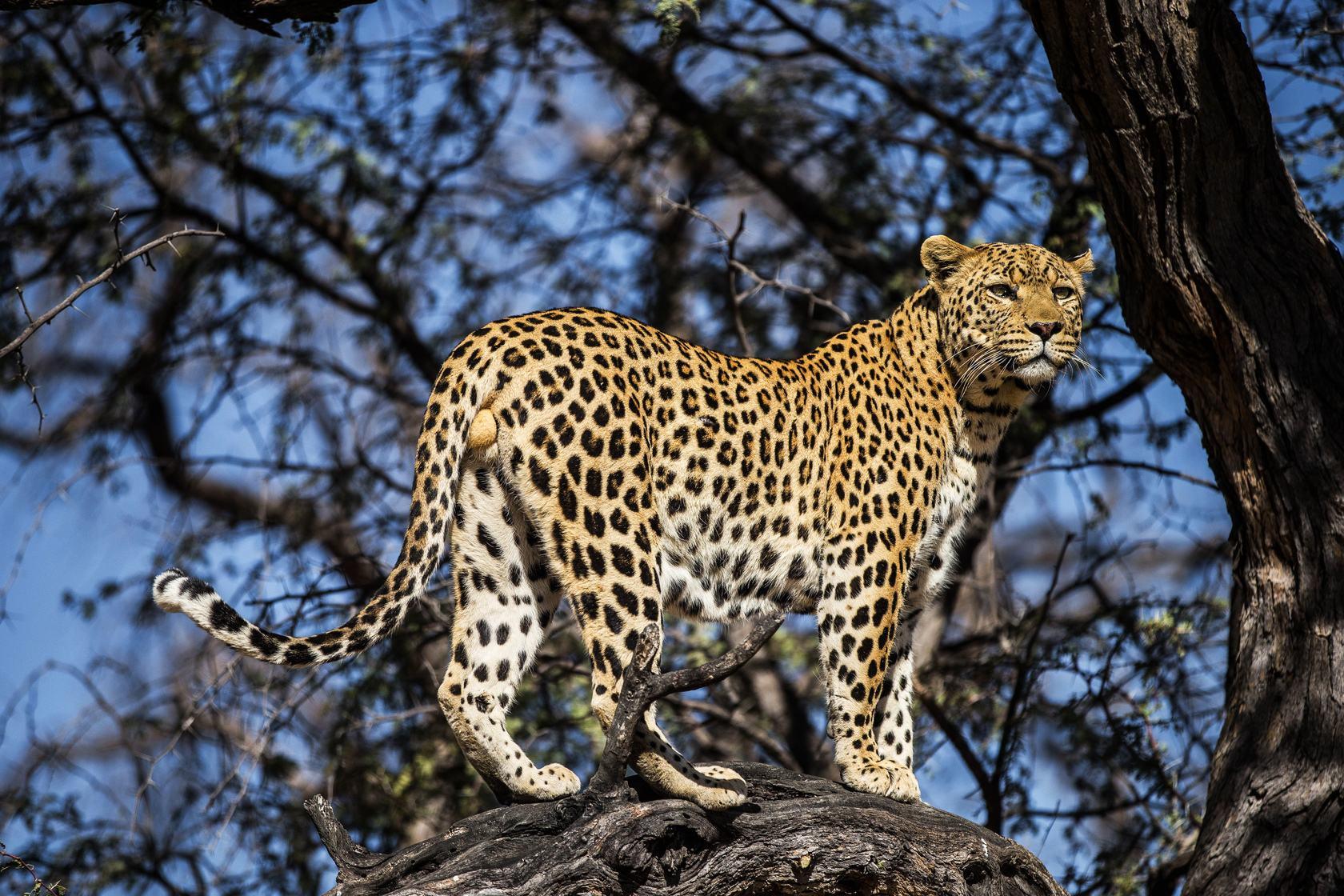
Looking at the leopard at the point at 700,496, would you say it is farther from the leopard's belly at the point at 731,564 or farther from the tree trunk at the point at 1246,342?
the tree trunk at the point at 1246,342

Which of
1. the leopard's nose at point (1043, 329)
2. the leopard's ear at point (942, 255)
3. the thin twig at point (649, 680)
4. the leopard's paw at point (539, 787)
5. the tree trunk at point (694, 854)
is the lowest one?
the tree trunk at point (694, 854)

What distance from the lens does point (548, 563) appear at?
21.6 feet

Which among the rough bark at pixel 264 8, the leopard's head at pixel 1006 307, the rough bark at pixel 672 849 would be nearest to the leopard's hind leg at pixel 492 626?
the rough bark at pixel 672 849

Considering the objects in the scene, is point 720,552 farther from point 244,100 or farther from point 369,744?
point 244,100

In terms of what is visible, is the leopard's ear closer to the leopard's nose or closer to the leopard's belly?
the leopard's nose

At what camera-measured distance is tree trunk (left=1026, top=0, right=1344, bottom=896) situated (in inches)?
259

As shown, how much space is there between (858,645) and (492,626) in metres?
1.73

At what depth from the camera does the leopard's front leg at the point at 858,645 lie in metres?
7.14

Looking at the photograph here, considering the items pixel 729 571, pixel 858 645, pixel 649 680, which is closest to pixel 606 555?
pixel 729 571

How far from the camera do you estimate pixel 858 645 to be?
7203 mm

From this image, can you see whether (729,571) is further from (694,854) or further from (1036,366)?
(1036,366)

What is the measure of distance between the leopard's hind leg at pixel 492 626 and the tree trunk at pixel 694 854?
0.47 m

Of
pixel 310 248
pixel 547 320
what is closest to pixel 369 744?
pixel 310 248

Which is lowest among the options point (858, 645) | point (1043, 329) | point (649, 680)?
point (649, 680)
